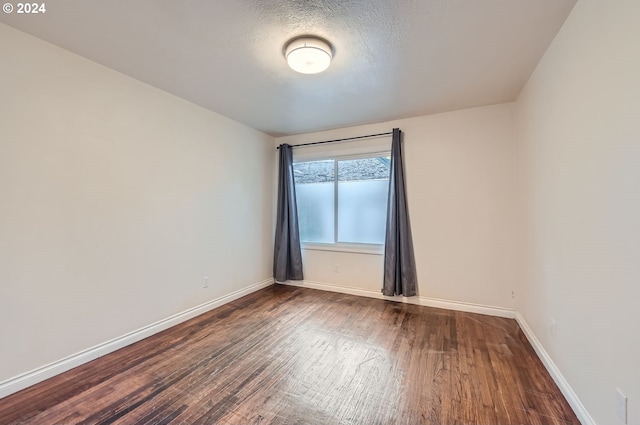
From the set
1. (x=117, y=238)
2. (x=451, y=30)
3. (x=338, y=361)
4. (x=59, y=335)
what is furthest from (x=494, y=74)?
(x=59, y=335)

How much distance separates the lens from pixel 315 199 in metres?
4.31

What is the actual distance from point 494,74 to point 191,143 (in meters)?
3.25

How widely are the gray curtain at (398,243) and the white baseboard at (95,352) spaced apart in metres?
2.31

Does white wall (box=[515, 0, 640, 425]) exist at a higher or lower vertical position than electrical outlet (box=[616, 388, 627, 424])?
higher

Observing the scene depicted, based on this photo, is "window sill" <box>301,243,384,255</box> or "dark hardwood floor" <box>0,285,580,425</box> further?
"window sill" <box>301,243,384,255</box>

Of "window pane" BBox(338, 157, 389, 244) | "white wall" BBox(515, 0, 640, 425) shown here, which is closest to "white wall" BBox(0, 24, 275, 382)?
"window pane" BBox(338, 157, 389, 244)

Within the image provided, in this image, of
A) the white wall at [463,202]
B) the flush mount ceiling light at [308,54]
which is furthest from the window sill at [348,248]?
the flush mount ceiling light at [308,54]

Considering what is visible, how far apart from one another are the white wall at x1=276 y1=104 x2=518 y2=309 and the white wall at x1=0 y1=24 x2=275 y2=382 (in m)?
2.52

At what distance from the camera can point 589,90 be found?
1.49 metres

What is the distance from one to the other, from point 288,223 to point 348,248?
41.7 inches

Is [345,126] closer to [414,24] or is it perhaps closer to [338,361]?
[414,24]

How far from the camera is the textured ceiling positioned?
1602 mm

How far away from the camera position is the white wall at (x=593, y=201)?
1171mm

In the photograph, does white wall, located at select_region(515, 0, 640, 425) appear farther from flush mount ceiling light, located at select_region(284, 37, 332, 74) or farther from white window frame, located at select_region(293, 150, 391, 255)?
white window frame, located at select_region(293, 150, 391, 255)
